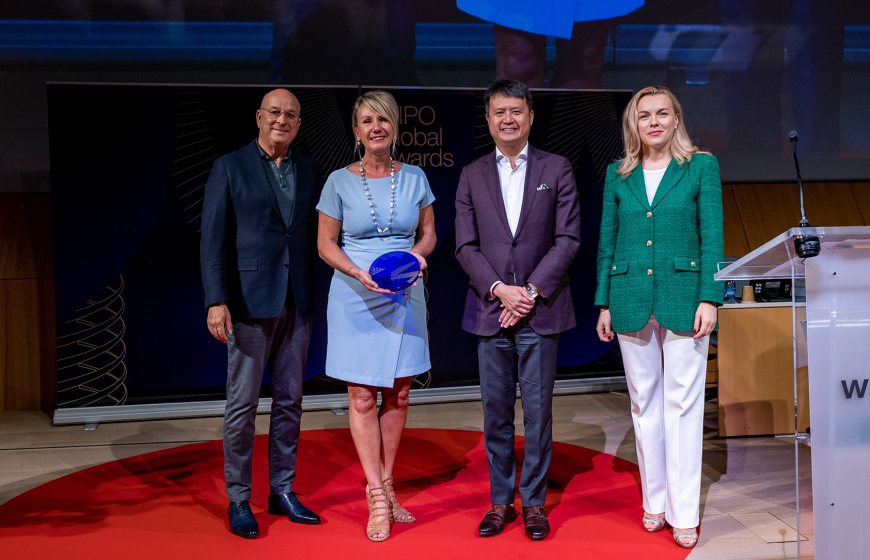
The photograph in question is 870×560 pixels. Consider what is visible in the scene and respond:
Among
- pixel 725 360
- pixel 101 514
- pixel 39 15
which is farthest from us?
pixel 39 15

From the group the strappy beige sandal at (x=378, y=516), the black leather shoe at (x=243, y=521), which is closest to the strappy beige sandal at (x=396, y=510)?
the strappy beige sandal at (x=378, y=516)

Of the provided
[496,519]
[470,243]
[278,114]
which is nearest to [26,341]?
[278,114]

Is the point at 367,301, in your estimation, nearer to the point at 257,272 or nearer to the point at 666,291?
the point at 257,272

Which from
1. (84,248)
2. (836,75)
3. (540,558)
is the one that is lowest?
(540,558)

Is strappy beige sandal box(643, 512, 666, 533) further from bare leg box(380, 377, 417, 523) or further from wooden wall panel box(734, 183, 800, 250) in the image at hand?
wooden wall panel box(734, 183, 800, 250)

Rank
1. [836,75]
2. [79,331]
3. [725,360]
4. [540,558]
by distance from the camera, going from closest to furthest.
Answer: [540,558]
[725,360]
[79,331]
[836,75]

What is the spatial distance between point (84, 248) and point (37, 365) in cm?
98

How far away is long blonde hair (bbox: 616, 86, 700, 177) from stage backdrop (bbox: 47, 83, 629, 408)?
2756 mm

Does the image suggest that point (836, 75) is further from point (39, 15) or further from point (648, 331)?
point (39, 15)

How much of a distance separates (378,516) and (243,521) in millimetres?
542

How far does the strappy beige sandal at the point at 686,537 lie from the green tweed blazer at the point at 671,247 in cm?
78

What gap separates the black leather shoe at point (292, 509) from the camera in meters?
3.46

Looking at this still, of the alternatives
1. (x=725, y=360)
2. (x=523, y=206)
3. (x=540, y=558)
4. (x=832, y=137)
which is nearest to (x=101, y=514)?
(x=540, y=558)

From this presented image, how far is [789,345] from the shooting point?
4969mm
